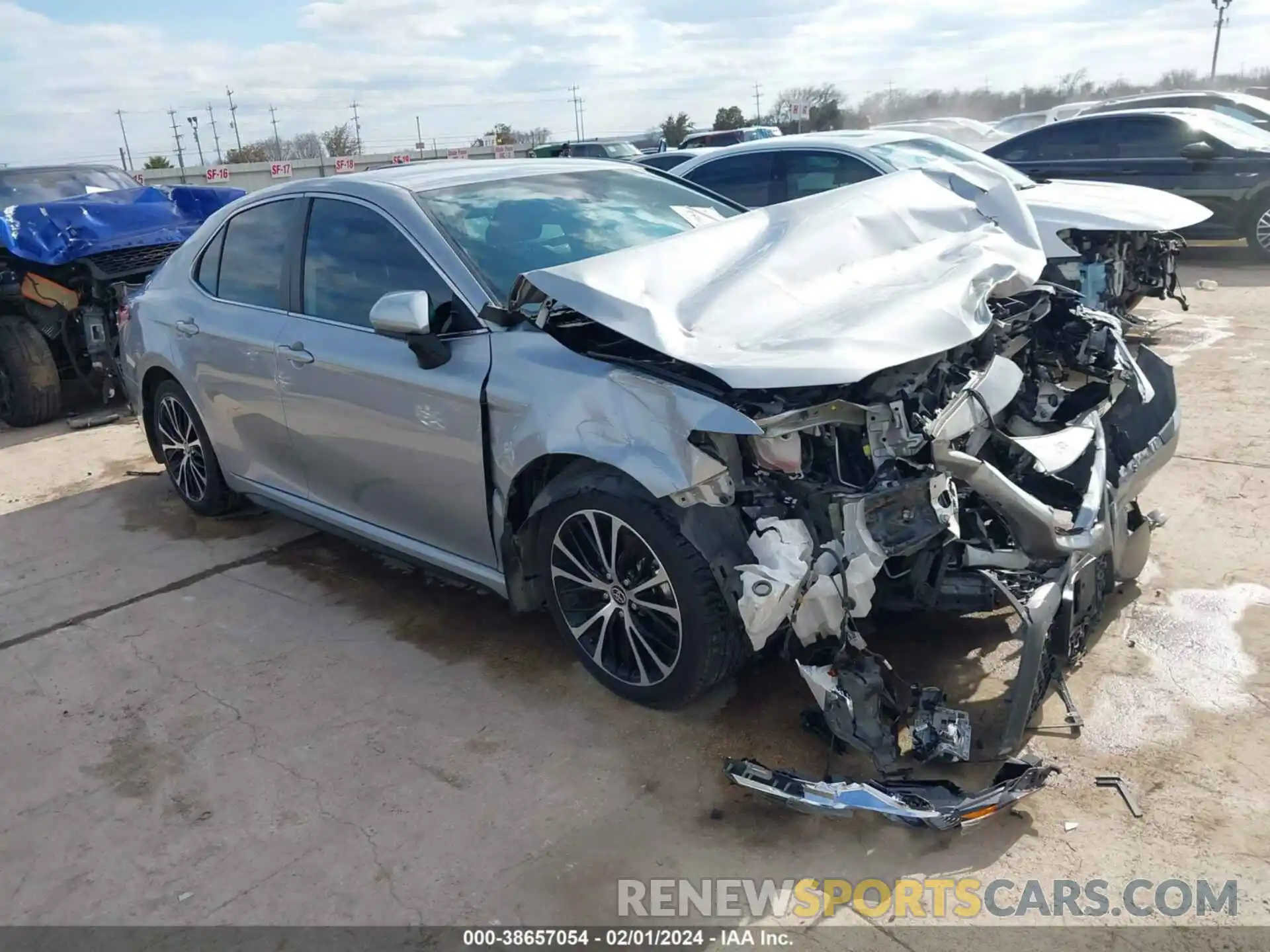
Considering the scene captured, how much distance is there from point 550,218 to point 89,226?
18.6 feet

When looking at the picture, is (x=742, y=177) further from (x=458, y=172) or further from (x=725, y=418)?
(x=725, y=418)

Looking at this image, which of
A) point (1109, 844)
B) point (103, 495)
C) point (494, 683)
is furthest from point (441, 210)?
point (103, 495)

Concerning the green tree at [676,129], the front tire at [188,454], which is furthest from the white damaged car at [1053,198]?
the green tree at [676,129]

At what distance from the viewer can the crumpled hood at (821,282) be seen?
2945 mm

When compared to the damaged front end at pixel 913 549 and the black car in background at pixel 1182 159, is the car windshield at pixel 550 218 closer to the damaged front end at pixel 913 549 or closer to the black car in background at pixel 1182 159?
the damaged front end at pixel 913 549

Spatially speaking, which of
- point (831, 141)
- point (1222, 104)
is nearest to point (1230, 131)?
point (1222, 104)

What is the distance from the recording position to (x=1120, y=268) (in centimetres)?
734

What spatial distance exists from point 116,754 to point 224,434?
195 cm

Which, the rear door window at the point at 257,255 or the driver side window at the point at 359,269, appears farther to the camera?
the rear door window at the point at 257,255

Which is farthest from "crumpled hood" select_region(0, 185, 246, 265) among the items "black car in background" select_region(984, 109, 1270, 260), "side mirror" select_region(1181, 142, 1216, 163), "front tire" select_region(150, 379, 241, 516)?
"side mirror" select_region(1181, 142, 1216, 163)

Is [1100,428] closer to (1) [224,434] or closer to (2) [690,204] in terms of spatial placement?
(2) [690,204]

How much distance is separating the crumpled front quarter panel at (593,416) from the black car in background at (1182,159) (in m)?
9.42

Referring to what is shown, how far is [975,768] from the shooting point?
307 cm

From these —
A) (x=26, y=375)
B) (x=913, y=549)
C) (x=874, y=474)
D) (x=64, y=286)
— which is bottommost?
(x=26, y=375)
